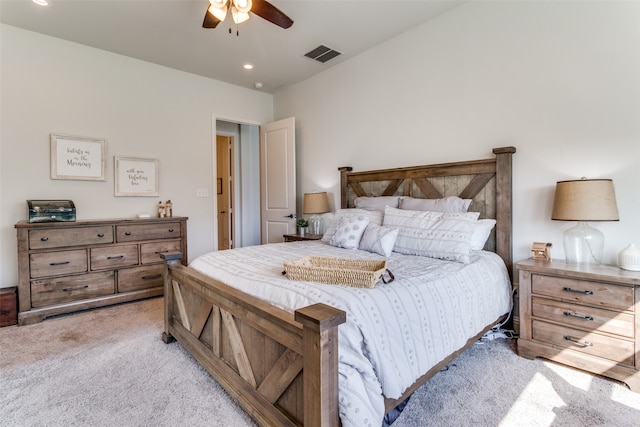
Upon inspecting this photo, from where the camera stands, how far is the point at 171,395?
69.6 inches

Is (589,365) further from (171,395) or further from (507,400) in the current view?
(171,395)

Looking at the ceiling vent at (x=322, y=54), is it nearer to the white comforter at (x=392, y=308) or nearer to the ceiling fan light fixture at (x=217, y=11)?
the ceiling fan light fixture at (x=217, y=11)

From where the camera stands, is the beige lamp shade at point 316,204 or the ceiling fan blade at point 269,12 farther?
the beige lamp shade at point 316,204

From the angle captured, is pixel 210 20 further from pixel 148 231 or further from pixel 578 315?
pixel 578 315

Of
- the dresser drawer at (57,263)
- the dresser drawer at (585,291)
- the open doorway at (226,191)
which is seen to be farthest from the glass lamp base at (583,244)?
the open doorway at (226,191)

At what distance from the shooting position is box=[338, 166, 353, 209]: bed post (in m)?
3.87

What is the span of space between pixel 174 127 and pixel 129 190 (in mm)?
1021

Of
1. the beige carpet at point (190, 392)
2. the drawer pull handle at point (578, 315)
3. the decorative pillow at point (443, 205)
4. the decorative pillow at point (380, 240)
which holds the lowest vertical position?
the beige carpet at point (190, 392)

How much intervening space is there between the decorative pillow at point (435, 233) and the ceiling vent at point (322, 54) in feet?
7.17

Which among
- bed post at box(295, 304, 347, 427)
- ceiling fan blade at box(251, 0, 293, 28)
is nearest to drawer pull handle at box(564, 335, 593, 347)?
bed post at box(295, 304, 347, 427)

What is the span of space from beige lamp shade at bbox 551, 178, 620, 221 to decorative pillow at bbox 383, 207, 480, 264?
0.58 meters

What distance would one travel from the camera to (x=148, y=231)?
3.52 meters

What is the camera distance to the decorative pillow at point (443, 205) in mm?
2672

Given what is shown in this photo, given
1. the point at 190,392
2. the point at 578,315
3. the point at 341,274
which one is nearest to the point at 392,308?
the point at 341,274
